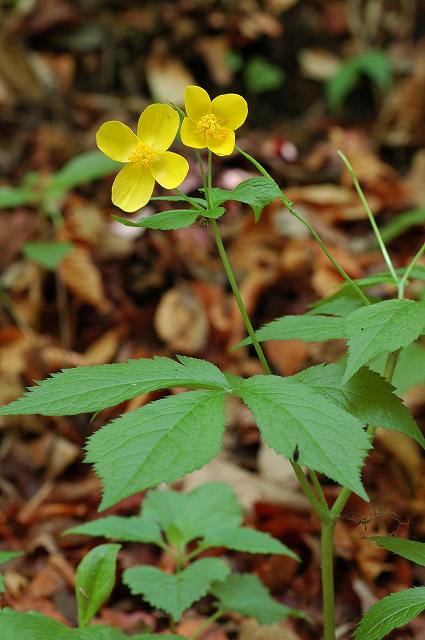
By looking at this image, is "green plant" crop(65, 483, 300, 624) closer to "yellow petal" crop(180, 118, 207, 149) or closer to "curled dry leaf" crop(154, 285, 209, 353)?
"yellow petal" crop(180, 118, 207, 149)

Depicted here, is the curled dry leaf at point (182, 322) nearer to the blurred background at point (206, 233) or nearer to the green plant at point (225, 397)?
the blurred background at point (206, 233)

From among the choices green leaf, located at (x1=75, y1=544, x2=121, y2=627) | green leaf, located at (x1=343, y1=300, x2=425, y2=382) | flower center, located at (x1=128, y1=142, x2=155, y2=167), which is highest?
flower center, located at (x1=128, y1=142, x2=155, y2=167)

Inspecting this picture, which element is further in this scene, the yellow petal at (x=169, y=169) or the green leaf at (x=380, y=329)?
the yellow petal at (x=169, y=169)

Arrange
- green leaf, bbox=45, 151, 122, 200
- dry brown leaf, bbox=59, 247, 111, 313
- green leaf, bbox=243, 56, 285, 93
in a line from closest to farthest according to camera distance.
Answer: green leaf, bbox=45, 151, 122, 200 < dry brown leaf, bbox=59, 247, 111, 313 < green leaf, bbox=243, 56, 285, 93

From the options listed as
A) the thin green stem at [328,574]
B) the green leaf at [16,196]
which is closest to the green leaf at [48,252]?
the green leaf at [16,196]

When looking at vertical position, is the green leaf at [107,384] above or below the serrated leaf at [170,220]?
below

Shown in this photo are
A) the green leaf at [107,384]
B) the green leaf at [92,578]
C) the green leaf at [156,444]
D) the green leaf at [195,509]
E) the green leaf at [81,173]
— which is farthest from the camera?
the green leaf at [81,173]

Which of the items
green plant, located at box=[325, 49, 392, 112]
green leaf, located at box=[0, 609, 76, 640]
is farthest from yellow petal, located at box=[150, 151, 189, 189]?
green plant, located at box=[325, 49, 392, 112]

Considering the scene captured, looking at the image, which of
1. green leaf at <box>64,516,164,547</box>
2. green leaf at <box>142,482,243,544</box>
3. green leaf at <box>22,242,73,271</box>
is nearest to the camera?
green leaf at <box>64,516,164,547</box>

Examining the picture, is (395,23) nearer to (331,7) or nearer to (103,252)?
(331,7)
